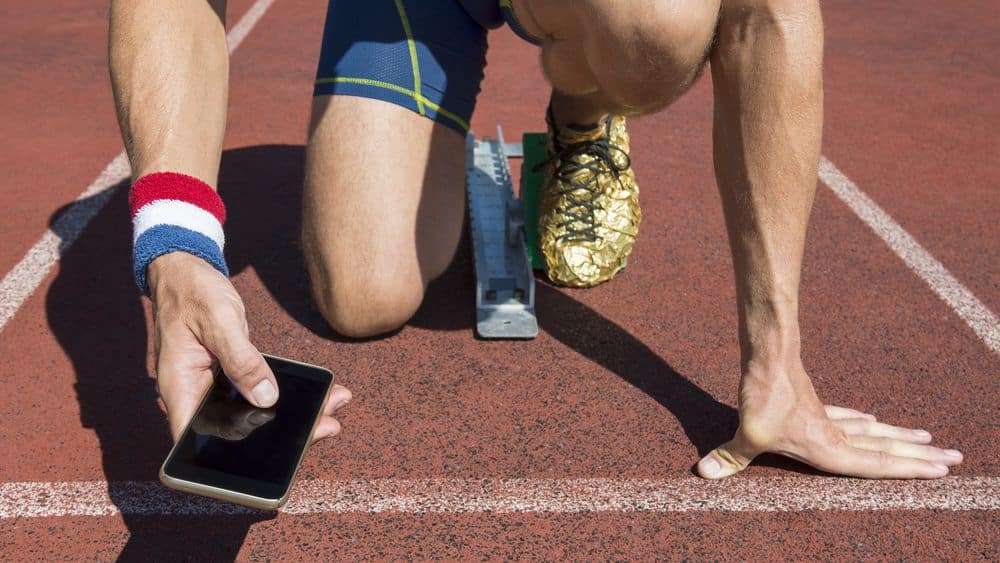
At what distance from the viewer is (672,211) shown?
11.2 ft

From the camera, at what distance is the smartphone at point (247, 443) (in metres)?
1.46

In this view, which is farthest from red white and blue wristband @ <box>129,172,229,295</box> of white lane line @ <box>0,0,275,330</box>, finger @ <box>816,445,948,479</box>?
finger @ <box>816,445,948,479</box>

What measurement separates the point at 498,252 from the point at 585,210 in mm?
325

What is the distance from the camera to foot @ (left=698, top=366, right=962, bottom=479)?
2.02 m

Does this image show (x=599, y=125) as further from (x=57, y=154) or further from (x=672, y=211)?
(x=57, y=154)

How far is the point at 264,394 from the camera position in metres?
1.60

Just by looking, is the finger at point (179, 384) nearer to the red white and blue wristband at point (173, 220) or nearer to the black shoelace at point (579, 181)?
the red white and blue wristband at point (173, 220)

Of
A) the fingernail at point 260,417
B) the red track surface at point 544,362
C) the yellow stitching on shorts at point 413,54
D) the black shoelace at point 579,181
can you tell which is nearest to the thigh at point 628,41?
the yellow stitching on shorts at point 413,54

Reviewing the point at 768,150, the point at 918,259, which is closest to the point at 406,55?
the point at 768,150

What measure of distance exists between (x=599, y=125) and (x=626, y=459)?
4.03 ft

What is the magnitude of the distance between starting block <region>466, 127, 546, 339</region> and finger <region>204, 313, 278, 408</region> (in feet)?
3.42

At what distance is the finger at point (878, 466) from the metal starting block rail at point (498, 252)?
912 mm

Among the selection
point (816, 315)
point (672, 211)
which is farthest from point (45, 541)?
point (672, 211)

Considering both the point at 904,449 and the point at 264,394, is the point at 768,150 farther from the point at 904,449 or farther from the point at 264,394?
the point at 264,394
